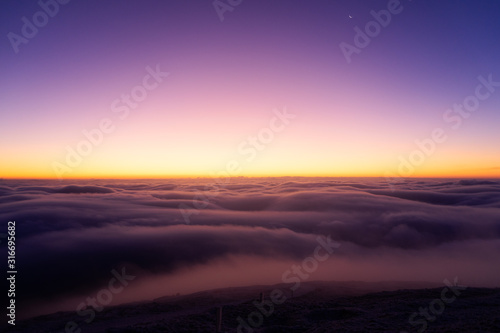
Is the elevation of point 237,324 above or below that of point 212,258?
above

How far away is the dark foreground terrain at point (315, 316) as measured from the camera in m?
7.83

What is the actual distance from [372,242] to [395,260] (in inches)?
288

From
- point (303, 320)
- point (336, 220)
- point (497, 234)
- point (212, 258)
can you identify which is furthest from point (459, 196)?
point (303, 320)

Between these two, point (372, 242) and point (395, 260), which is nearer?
point (395, 260)

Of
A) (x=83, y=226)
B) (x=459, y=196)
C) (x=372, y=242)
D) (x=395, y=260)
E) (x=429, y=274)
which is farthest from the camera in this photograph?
(x=459, y=196)

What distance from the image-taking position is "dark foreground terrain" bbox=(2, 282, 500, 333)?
7832mm

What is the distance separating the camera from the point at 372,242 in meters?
32.3

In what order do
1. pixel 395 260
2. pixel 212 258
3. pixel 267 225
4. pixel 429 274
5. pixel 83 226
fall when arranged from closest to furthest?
pixel 429 274, pixel 212 258, pixel 395 260, pixel 83 226, pixel 267 225

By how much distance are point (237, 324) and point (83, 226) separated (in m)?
25.4

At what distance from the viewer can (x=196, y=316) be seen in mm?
9211

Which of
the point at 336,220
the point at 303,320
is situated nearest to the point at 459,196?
the point at 336,220

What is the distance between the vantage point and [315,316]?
9242 mm

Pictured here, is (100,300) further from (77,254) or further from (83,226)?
(83,226)

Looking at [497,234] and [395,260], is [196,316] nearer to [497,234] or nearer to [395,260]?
[395,260]
